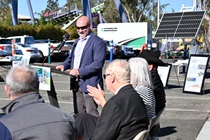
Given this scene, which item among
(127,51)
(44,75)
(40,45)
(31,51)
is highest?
(44,75)

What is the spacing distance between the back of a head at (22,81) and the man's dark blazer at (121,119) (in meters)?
0.73

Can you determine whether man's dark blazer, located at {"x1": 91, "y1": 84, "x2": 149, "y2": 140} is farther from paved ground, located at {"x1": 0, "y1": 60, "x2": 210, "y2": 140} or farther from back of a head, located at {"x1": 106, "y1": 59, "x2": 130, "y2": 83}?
paved ground, located at {"x1": 0, "y1": 60, "x2": 210, "y2": 140}

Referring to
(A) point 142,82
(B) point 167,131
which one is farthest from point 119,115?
(B) point 167,131

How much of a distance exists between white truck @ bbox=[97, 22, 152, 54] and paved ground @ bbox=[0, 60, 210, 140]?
984 inches

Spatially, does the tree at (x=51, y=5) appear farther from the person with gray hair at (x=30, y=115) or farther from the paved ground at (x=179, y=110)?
the person with gray hair at (x=30, y=115)

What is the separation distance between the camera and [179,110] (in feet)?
31.8

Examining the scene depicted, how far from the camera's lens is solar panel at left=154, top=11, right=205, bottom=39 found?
58.7ft

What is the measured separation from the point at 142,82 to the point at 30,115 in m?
1.88

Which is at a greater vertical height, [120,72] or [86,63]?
[120,72]

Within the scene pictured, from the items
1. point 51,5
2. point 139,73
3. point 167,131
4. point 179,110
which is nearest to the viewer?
point 139,73

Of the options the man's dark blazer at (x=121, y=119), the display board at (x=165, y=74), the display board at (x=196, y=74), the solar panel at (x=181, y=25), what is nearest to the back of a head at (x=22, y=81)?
the man's dark blazer at (x=121, y=119)

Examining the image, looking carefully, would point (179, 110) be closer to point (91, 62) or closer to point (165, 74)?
point (165, 74)

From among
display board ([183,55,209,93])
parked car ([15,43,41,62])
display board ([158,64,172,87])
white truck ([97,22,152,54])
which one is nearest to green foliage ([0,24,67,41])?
white truck ([97,22,152,54])

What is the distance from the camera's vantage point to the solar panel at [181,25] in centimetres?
1789
